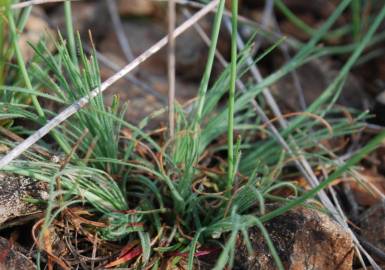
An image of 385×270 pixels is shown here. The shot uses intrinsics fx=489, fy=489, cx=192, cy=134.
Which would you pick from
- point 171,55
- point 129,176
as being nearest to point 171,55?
point 171,55

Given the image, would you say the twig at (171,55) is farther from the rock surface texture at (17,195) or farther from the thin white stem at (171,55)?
the rock surface texture at (17,195)

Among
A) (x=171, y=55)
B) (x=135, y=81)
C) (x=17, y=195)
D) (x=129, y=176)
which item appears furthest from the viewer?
(x=135, y=81)

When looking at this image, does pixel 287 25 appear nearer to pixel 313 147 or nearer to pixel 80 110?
pixel 313 147

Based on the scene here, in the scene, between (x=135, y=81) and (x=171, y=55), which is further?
(x=135, y=81)

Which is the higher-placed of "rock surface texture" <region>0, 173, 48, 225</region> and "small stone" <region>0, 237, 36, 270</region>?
"rock surface texture" <region>0, 173, 48, 225</region>

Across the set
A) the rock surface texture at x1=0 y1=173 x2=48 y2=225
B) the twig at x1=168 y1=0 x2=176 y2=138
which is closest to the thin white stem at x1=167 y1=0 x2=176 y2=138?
the twig at x1=168 y1=0 x2=176 y2=138

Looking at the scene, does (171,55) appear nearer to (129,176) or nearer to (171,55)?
(171,55)

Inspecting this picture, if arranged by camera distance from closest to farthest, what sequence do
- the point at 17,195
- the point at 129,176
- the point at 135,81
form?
the point at 17,195, the point at 129,176, the point at 135,81

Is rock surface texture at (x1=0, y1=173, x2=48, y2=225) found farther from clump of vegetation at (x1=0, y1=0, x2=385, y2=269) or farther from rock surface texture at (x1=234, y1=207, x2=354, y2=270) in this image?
rock surface texture at (x1=234, y1=207, x2=354, y2=270)

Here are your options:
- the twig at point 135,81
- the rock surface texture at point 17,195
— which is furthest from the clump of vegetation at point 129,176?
the twig at point 135,81
